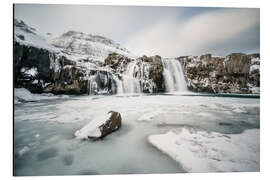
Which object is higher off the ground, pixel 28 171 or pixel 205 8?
pixel 205 8

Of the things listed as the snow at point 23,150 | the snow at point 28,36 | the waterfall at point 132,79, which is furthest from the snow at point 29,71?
the waterfall at point 132,79

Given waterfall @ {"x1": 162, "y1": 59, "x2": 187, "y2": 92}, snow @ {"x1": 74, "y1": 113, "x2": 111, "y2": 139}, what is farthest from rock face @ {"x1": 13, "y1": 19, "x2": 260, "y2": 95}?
snow @ {"x1": 74, "y1": 113, "x2": 111, "y2": 139}

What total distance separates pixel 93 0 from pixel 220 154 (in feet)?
8.32

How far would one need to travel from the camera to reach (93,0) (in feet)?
6.14

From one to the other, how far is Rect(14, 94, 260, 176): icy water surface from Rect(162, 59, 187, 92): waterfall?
9.23ft

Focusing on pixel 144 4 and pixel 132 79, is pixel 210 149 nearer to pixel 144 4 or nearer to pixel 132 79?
pixel 144 4

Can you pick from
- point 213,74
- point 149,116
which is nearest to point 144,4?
point 149,116

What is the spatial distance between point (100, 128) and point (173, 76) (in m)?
4.62

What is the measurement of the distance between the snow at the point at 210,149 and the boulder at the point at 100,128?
1.55ft

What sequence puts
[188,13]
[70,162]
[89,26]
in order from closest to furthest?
1. [70,162]
2. [188,13]
3. [89,26]

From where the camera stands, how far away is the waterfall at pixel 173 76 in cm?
500

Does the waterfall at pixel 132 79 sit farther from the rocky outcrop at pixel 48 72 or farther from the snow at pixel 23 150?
the snow at pixel 23 150
